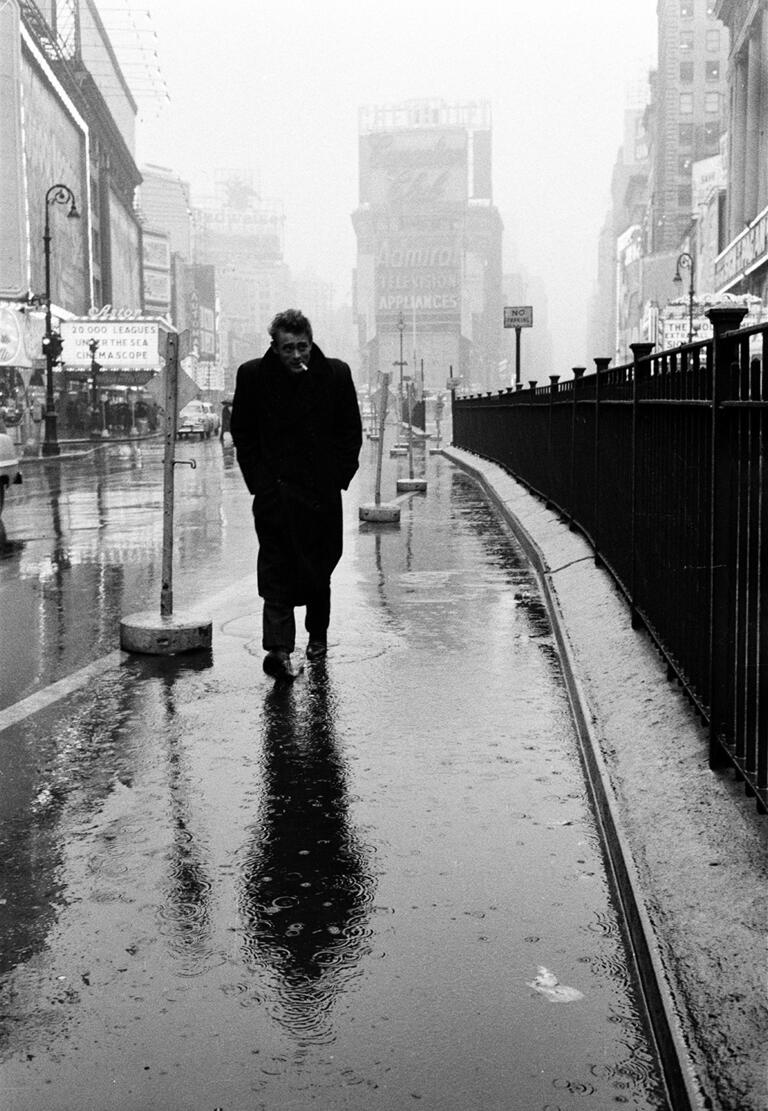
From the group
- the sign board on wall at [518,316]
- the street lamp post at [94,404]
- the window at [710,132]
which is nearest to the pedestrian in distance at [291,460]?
the sign board on wall at [518,316]

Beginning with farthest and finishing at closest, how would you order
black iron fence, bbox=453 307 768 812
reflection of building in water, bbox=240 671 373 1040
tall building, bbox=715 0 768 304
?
tall building, bbox=715 0 768 304
black iron fence, bbox=453 307 768 812
reflection of building in water, bbox=240 671 373 1040

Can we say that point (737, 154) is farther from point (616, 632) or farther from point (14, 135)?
point (616, 632)

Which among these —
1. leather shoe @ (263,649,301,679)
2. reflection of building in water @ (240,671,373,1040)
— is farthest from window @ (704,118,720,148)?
reflection of building in water @ (240,671,373,1040)

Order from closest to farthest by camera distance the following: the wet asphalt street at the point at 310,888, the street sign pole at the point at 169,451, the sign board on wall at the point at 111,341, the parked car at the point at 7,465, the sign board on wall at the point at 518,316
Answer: the wet asphalt street at the point at 310,888
the street sign pole at the point at 169,451
the parked car at the point at 7,465
the sign board on wall at the point at 518,316
the sign board on wall at the point at 111,341

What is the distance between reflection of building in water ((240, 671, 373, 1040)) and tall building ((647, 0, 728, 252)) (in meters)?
141

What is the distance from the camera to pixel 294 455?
788cm

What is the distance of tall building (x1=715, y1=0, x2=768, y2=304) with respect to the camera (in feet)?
227

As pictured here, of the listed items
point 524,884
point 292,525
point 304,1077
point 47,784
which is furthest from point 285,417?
point 304,1077

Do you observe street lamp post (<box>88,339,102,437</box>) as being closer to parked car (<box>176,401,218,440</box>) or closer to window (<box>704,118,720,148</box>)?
parked car (<box>176,401,218,440</box>)

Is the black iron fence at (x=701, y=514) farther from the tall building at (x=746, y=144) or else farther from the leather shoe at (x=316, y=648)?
the tall building at (x=746, y=144)

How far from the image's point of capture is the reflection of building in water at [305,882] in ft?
12.8

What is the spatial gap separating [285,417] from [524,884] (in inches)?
148

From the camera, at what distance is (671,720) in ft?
19.7

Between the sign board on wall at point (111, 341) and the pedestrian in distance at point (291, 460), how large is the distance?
217ft
